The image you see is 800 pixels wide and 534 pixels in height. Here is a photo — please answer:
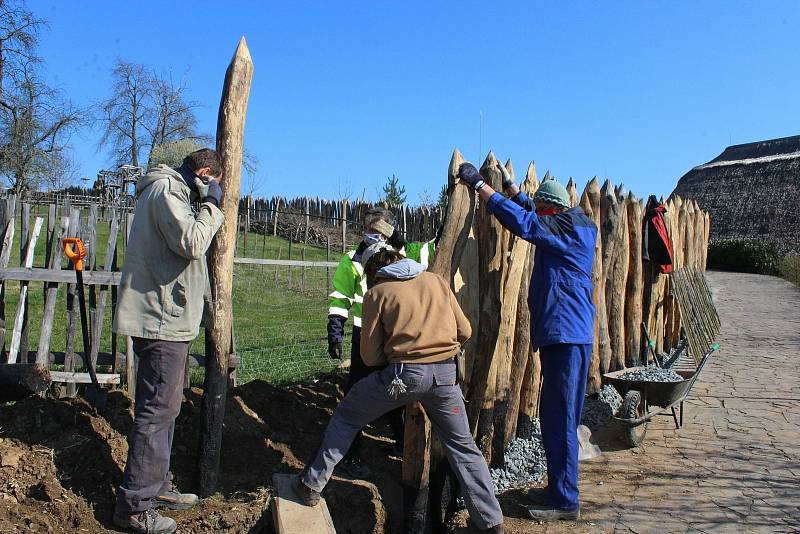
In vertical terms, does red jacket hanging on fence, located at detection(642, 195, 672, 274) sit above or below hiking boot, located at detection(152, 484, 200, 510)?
above

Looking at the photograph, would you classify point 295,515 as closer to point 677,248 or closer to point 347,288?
point 347,288

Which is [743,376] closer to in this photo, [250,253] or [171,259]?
[171,259]

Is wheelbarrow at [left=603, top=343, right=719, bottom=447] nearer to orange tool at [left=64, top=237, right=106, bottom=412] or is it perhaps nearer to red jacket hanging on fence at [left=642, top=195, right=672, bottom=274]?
red jacket hanging on fence at [left=642, top=195, right=672, bottom=274]

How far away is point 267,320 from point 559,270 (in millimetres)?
7702

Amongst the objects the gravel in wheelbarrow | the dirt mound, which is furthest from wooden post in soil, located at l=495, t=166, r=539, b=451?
the gravel in wheelbarrow

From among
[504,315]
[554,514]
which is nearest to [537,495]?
[554,514]

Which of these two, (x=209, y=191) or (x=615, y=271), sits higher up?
(x=209, y=191)

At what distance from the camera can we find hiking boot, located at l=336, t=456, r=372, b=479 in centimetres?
409

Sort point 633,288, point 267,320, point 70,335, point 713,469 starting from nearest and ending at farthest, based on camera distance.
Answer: point 713,469 → point 70,335 → point 633,288 → point 267,320

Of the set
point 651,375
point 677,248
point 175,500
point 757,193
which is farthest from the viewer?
point 757,193

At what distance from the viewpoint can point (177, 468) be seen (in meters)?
3.92

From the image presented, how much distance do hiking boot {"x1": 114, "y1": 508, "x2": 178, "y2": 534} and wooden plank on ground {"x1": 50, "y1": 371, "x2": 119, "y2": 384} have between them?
1599mm

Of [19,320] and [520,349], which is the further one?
[19,320]

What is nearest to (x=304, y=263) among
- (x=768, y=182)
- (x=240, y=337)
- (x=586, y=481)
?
(x=240, y=337)
